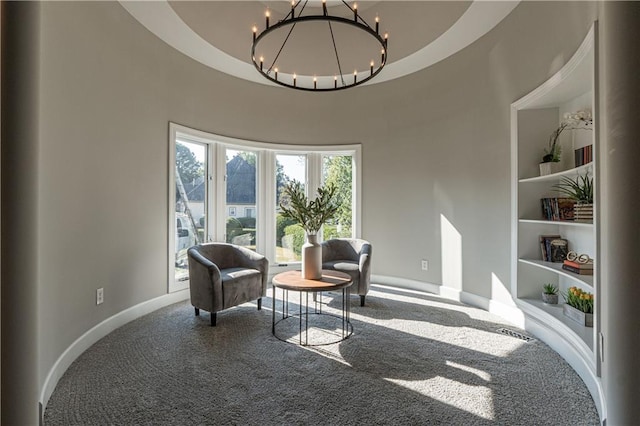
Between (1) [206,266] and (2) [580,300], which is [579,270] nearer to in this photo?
(2) [580,300]

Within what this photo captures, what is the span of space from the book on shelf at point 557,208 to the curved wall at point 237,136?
0.37m

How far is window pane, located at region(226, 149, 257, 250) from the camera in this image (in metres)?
4.89

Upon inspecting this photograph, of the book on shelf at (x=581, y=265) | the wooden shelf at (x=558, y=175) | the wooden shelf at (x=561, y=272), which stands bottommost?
the wooden shelf at (x=561, y=272)

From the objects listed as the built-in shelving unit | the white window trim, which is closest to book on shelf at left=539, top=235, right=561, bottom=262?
the built-in shelving unit

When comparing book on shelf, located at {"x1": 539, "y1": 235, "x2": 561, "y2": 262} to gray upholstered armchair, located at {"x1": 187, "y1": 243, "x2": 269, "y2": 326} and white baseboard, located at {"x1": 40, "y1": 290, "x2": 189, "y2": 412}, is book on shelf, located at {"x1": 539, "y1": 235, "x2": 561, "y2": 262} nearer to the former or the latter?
gray upholstered armchair, located at {"x1": 187, "y1": 243, "x2": 269, "y2": 326}

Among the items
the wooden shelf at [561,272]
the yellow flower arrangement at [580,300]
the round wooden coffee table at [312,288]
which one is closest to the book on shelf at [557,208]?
the wooden shelf at [561,272]

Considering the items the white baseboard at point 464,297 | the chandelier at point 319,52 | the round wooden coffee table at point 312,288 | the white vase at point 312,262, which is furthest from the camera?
the chandelier at point 319,52

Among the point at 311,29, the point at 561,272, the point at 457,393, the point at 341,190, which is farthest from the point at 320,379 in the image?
the point at 311,29

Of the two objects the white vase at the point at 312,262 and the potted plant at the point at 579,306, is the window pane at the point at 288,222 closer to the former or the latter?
the white vase at the point at 312,262

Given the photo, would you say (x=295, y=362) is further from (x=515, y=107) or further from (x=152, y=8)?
(x=152, y=8)

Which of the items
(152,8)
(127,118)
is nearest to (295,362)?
(127,118)

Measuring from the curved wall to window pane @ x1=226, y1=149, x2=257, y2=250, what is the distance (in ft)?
1.25

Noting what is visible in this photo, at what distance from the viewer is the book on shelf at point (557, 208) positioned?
9.52ft
